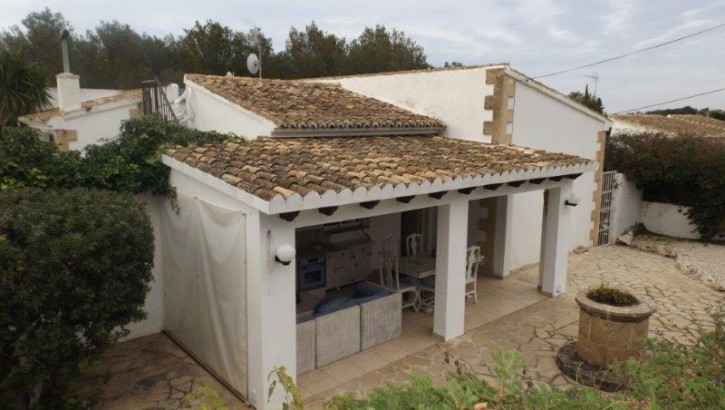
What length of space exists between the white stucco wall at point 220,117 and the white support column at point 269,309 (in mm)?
4117

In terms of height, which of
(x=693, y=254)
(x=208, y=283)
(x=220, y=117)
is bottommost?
(x=693, y=254)

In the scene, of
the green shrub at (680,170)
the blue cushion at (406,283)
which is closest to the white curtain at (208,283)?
the blue cushion at (406,283)

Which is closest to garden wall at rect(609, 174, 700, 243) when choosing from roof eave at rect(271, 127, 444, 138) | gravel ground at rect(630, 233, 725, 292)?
gravel ground at rect(630, 233, 725, 292)

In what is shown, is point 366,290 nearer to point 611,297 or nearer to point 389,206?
point 389,206

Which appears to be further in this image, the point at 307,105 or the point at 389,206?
the point at 307,105

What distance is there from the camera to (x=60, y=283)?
516 centimetres

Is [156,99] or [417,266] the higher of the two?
[156,99]

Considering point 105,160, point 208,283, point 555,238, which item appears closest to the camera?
point 208,283

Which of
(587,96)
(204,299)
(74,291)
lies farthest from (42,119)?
(587,96)

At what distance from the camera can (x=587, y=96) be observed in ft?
127

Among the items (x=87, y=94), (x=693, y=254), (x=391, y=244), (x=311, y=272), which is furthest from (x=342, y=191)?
(x=87, y=94)

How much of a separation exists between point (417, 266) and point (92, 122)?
437 inches

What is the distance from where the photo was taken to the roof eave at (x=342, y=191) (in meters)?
5.76

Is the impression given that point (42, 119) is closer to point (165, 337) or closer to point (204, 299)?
point (165, 337)
